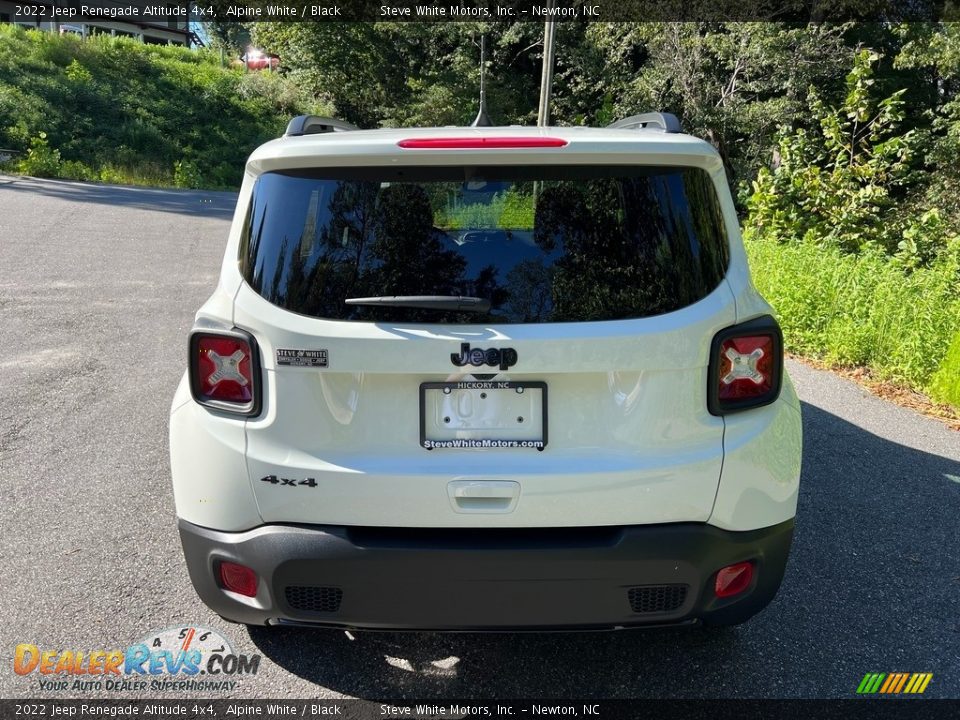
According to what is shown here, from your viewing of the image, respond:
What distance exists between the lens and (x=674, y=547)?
2219 mm

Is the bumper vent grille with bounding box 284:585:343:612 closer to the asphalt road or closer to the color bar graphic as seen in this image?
the asphalt road

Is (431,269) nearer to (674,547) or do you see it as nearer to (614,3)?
(674,547)

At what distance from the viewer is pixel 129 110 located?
3158cm

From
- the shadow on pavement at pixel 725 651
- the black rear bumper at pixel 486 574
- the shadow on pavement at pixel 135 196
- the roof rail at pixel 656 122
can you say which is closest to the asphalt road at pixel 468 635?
the shadow on pavement at pixel 725 651

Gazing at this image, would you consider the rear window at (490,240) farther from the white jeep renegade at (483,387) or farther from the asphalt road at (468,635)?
the asphalt road at (468,635)

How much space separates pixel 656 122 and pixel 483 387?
4.40 ft

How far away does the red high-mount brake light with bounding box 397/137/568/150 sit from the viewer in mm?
2197

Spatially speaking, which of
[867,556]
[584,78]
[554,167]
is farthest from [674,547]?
[584,78]

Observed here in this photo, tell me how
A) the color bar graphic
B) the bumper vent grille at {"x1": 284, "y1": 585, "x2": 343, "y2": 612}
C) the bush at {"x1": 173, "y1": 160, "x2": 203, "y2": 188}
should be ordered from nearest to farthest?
the bumper vent grille at {"x1": 284, "y1": 585, "x2": 343, "y2": 612} → the color bar graphic → the bush at {"x1": 173, "y1": 160, "x2": 203, "y2": 188}

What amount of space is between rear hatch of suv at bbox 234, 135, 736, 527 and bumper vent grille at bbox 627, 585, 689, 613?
213mm

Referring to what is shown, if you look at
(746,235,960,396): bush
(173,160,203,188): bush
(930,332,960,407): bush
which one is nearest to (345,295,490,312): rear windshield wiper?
(930,332,960,407): bush

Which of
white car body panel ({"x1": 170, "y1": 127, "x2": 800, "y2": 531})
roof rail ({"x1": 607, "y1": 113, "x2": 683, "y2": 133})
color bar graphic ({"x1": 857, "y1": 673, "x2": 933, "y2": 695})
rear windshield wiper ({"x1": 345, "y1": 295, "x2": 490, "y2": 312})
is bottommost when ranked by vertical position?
color bar graphic ({"x1": 857, "y1": 673, "x2": 933, "y2": 695})

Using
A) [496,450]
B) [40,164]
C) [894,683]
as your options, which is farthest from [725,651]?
[40,164]

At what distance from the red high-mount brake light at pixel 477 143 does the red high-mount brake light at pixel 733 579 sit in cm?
137
